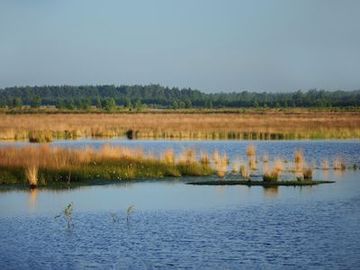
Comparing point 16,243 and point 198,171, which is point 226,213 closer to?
point 16,243

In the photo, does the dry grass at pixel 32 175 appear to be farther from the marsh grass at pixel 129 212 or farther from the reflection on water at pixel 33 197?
the marsh grass at pixel 129 212

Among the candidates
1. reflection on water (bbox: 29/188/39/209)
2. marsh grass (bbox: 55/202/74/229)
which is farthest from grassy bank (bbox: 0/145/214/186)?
marsh grass (bbox: 55/202/74/229)

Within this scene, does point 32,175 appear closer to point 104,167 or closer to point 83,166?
point 83,166

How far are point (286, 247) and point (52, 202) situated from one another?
10.2 meters

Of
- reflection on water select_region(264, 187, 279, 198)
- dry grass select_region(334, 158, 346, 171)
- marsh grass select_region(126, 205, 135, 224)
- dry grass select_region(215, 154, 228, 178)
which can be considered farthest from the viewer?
dry grass select_region(334, 158, 346, 171)

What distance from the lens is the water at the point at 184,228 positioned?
1631cm

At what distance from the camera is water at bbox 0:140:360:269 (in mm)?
16312

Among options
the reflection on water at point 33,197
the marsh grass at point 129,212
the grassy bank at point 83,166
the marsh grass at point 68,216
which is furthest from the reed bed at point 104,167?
the marsh grass at point 129,212

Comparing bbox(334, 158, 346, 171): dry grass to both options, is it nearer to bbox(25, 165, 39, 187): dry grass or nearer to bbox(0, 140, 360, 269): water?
bbox(0, 140, 360, 269): water

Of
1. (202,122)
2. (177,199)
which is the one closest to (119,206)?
(177,199)

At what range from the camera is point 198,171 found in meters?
32.6

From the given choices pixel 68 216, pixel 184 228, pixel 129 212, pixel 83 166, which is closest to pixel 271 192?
pixel 129 212

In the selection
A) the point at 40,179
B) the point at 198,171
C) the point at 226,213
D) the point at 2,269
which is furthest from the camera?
the point at 198,171

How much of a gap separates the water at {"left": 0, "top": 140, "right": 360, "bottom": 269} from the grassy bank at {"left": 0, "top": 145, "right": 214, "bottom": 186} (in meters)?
1.94
